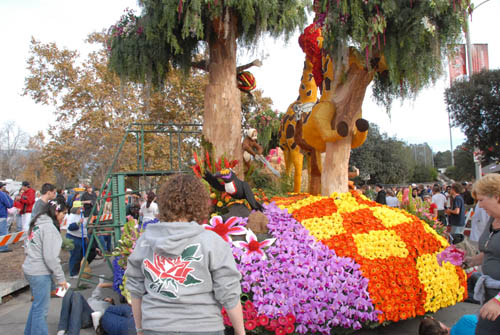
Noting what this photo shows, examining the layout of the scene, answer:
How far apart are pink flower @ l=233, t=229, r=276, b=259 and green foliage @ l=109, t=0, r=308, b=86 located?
4105 millimetres

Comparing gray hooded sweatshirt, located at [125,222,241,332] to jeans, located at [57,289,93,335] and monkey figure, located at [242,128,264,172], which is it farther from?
monkey figure, located at [242,128,264,172]

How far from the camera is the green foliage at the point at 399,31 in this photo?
4.91 m

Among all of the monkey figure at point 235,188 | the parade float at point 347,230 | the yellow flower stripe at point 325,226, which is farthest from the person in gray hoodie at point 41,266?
the yellow flower stripe at point 325,226

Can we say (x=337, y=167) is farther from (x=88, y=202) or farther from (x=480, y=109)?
(x=480, y=109)

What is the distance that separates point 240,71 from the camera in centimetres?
843

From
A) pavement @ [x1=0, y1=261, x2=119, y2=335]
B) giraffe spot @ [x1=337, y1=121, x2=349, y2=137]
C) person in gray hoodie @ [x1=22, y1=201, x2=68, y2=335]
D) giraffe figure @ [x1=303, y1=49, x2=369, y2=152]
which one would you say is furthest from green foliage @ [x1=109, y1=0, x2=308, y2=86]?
pavement @ [x1=0, y1=261, x2=119, y2=335]

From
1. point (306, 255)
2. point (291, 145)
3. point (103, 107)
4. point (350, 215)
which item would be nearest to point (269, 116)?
point (291, 145)

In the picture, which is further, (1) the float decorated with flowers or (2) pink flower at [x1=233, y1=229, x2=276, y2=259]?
(2) pink flower at [x1=233, y1=229, x2=276, y2=259]

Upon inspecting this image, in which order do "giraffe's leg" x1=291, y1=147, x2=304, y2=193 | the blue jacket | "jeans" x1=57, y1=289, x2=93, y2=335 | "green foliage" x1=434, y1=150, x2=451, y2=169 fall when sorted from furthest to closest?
1. "green foliage" x1=434, y1=150, x2=451, y2=169
2. the blue jacket
3. "giraffe's leg" x1=291, y1=147, x2=304, y2=193
4. "jeans" x1=57, y1=289, x2=93, y2=335

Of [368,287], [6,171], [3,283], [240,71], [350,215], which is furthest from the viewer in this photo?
[6,171]

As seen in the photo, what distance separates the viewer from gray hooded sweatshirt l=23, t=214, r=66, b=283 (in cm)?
393

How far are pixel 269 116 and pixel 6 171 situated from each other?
4128 cm

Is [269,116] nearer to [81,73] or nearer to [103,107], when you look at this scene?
[103,107]

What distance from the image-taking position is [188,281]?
1.92 meters
